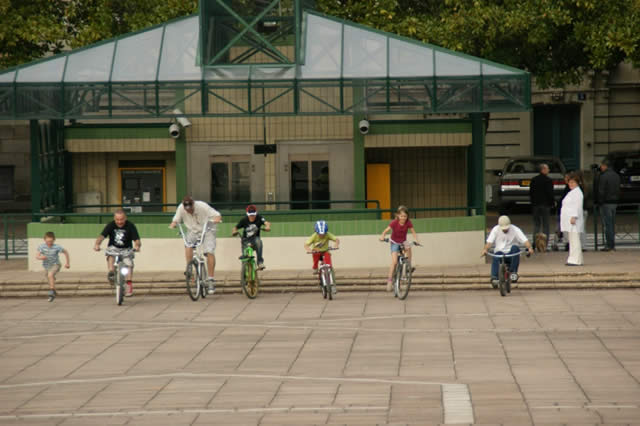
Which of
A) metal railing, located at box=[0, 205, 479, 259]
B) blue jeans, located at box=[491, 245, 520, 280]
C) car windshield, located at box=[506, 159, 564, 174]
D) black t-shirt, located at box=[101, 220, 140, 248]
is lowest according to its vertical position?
blue jeans, located at box=[491, 245, 520, 280]

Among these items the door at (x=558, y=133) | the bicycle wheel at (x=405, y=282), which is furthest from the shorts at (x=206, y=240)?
the door at (x=558, y=133)

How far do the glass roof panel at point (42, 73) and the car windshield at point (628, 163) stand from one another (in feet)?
58.8

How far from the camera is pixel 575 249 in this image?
70.2 ft

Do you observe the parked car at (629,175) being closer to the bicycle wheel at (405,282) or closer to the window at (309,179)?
the window at (309,179)

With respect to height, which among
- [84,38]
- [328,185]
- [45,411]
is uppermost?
[84,38]

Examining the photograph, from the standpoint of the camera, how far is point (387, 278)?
810 inches

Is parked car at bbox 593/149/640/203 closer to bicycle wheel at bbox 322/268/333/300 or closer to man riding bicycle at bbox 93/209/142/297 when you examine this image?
bicycle wheel at bbox 322/268/333/300

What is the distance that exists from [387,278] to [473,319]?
4132 millimetres

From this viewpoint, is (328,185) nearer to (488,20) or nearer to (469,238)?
(469,238)

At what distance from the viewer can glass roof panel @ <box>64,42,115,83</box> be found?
874 inches

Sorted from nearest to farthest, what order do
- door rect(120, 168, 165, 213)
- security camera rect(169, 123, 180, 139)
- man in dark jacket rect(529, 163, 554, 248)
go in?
man in dark jacket rect(529, 163, 554, 248)
security camera rect(169, 123, 180, 139)
door rect(120, 168, 165, 213)

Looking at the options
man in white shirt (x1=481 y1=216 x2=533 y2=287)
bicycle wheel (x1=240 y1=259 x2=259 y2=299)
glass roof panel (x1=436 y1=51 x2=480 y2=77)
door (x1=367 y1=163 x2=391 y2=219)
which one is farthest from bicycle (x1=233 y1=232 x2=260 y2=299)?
door (x1=367 y1=163 x2=391 y2=219)

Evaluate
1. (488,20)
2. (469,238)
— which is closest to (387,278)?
(469,238)

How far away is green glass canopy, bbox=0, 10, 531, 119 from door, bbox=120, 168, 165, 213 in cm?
336
